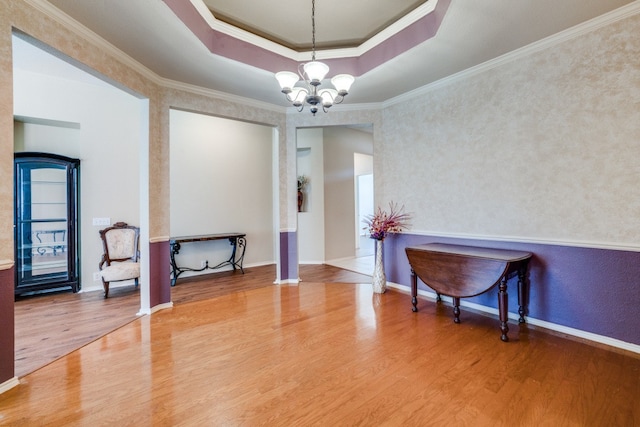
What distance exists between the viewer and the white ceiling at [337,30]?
2.15 metres

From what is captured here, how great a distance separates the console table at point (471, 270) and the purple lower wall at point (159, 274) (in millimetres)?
2845

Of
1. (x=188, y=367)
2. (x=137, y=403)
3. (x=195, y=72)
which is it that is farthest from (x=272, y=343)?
(x=195, y=72)

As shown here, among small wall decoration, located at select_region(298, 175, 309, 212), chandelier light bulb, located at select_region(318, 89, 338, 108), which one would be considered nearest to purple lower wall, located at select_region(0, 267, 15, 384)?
chandelier light bulb, located at select_region(318, 89, 338, 108)

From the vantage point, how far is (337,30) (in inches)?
115

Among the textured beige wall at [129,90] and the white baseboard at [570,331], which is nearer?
the textured beige wall at [129,90]

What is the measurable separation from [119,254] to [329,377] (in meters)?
3.68

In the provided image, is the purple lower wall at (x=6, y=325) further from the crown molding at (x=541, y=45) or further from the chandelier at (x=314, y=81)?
the crown molding at (x=541, y=45)

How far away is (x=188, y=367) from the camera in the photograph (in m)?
2.06

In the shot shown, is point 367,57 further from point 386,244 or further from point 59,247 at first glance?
point 59,247

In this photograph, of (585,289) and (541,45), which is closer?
(585,289)

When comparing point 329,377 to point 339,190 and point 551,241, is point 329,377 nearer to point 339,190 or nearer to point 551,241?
point 551,241

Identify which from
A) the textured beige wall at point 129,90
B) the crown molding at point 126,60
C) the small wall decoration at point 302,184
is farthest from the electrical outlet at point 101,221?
the small wall decoration at point 302,184

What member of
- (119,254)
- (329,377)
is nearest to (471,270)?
(329,377)

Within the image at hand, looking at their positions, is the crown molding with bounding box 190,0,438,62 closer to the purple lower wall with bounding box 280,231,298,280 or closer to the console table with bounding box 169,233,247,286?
the purple lower wall with bounding box 280,231,298,280
